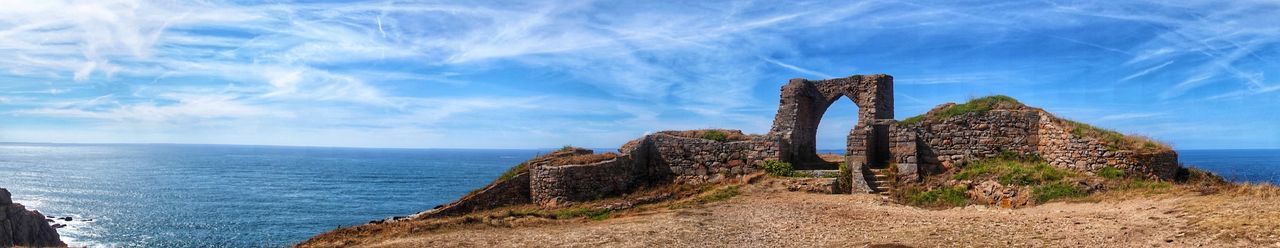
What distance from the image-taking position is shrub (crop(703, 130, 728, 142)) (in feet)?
75.9

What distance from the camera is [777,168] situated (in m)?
21.5

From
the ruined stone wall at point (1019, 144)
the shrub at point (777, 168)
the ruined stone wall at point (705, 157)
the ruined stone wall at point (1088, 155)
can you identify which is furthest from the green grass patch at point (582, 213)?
the ruined stone wall at point (1088, 155)

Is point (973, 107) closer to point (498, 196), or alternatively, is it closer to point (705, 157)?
point (705, 157)

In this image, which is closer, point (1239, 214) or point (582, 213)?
point (1239, 214)

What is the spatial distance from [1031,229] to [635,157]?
538 inches

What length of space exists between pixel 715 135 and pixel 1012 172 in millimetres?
8825

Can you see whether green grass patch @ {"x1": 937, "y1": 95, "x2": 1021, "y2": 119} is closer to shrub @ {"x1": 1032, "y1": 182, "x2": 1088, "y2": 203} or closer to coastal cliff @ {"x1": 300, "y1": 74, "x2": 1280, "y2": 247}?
coastal cliff @ {"x1": 300, "y1": 74, "x2": 1280, "y2": 247}

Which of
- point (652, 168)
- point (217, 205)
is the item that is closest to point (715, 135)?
point (652, 168)

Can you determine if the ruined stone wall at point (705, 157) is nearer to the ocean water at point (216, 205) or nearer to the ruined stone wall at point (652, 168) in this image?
the ruined stone wall at point (652, 168)

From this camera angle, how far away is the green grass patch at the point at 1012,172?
55.9ft

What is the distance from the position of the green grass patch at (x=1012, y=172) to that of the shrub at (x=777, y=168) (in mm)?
4552

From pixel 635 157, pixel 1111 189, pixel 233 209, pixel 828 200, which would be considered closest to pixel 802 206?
pixel 828 200

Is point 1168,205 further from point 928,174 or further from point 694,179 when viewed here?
point 694,179

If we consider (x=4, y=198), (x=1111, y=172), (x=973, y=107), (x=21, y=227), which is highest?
(x=973, y=107)
